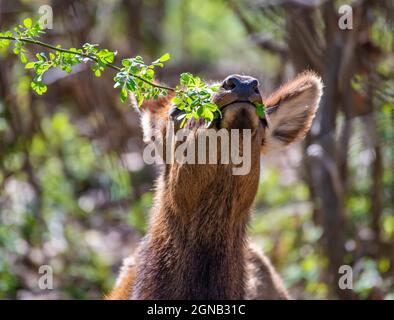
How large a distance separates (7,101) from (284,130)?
3.90 meters

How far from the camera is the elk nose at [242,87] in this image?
5191 millimetres

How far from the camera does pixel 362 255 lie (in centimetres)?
848

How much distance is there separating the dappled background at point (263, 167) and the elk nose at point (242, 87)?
1.51m

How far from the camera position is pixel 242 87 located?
519 cm

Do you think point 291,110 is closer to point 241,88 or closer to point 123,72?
point 241,88

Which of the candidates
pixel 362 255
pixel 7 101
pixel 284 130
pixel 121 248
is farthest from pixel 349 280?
pixel 7 101

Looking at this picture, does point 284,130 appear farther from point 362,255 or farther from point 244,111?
point 362,255

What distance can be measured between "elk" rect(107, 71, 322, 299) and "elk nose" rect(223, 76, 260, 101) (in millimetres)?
48

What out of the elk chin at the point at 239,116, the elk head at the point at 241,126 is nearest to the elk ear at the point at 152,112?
the elk head at the point at 241,126
